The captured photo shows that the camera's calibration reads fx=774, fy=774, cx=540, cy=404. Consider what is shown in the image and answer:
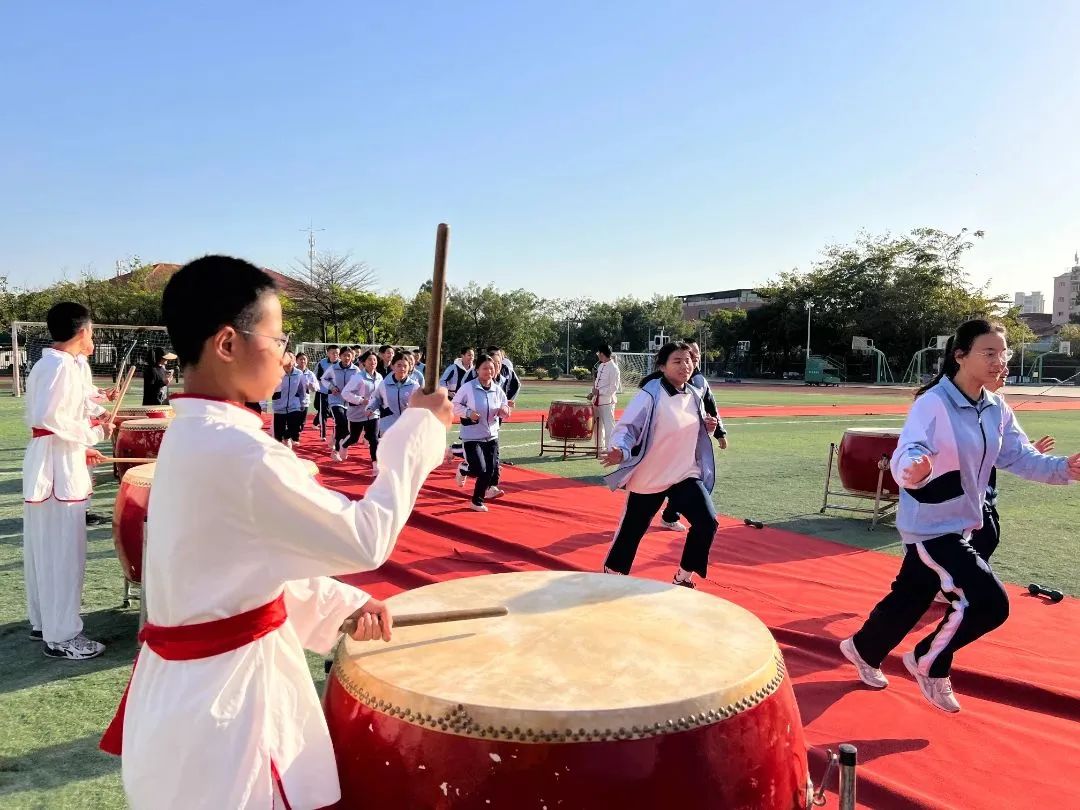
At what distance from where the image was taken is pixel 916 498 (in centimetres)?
320

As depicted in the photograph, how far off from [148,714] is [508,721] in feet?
2.17

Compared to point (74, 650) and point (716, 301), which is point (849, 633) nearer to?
point (74, 650)

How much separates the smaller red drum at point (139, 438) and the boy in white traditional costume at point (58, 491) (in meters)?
3.66

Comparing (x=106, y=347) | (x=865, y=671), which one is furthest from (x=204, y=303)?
(x=106, y=347)

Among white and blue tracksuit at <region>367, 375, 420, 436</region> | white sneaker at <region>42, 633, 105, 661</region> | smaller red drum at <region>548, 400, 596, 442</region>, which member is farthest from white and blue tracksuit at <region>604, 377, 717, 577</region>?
smaller red drum at <region>548, 400, 596, 442</region>

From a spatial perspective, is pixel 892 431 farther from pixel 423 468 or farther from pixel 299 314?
pixel 299 314

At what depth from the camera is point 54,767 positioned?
8.58ft

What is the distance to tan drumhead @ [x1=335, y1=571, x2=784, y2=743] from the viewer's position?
153cm

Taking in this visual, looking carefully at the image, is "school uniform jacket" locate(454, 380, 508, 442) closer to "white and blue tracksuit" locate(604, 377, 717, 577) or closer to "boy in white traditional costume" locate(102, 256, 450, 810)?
"white and blue tracksuit" locate(604, 377, 717, 577)

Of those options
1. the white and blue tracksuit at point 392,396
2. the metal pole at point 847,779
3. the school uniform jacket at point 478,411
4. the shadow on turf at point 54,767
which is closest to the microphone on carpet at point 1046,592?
the metal pole at point 847,779

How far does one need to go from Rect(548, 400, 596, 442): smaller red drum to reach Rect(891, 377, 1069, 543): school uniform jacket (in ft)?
23.8

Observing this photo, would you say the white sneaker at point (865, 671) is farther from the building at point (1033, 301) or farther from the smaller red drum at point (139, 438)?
the building at point (1033, 301)

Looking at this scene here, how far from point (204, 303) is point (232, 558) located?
48cm

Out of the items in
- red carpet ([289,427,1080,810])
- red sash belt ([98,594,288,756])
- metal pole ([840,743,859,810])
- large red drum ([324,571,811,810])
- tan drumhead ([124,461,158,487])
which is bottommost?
red carpet ([289,427,1080,810])
